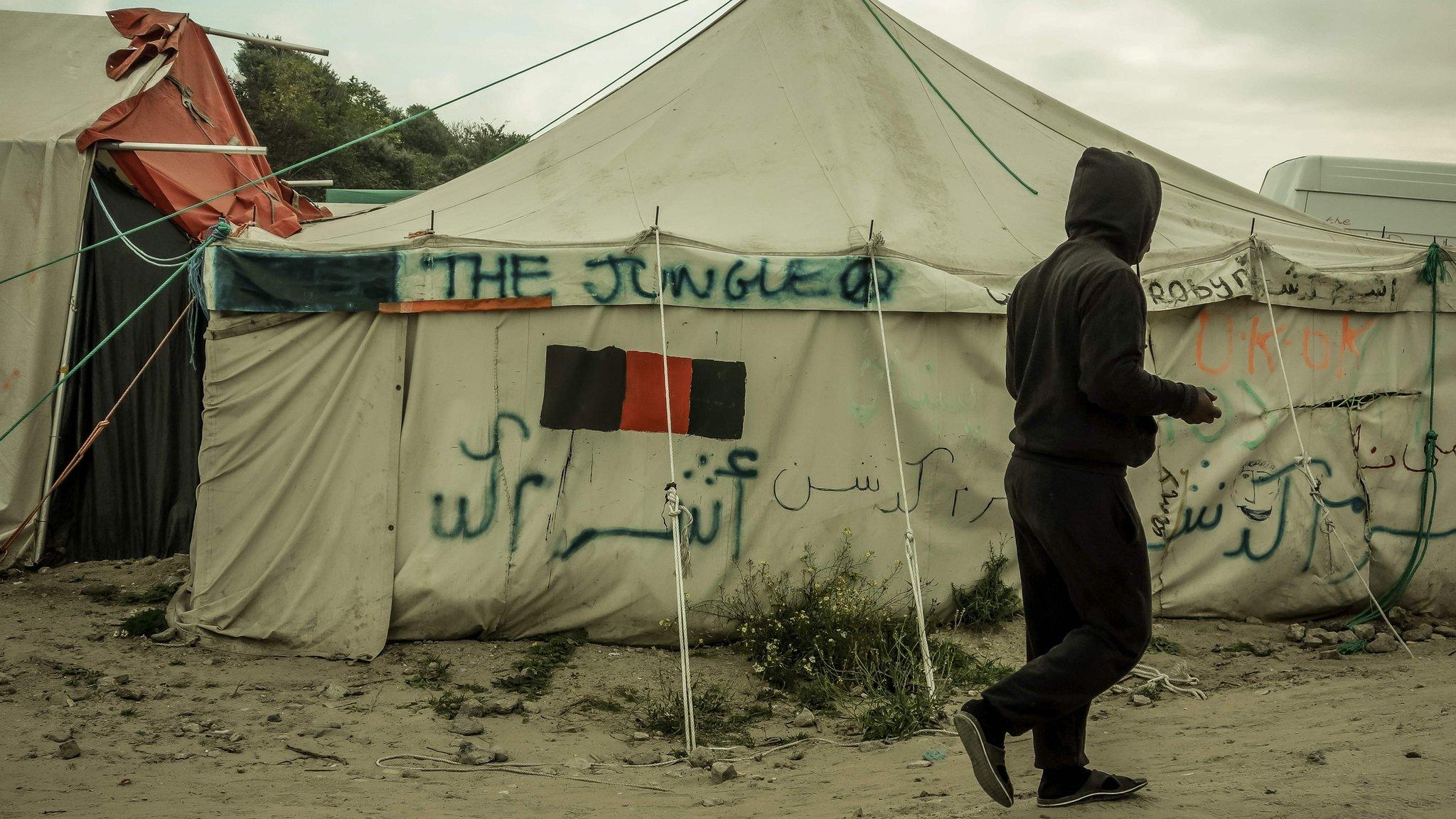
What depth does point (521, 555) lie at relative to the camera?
5012 mm

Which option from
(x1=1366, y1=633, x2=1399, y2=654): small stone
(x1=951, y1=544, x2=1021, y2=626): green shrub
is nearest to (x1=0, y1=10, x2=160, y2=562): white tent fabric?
(x1=951, y1=544, x2=1021, y2=626): green shrub

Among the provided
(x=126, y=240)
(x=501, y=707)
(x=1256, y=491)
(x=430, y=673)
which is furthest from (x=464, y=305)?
(x=1256, y=491)

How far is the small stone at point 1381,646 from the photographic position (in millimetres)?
5285

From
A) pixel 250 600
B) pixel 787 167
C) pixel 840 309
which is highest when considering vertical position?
pixel 787 167

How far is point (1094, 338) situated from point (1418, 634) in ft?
13.3

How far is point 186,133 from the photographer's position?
7262 mm

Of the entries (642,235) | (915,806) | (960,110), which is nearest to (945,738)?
(915,806)

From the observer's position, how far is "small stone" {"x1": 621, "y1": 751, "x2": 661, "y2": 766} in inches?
155

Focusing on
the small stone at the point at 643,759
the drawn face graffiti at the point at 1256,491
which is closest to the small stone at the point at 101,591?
the small stone at the point at 643,759

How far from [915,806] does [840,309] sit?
8.46 ft

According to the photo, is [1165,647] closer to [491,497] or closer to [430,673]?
[491,497]

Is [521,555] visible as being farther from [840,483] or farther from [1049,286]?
[1049,286]

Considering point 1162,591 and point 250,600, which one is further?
point 1162,591

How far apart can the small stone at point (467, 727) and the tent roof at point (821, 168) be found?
6.97 feet
